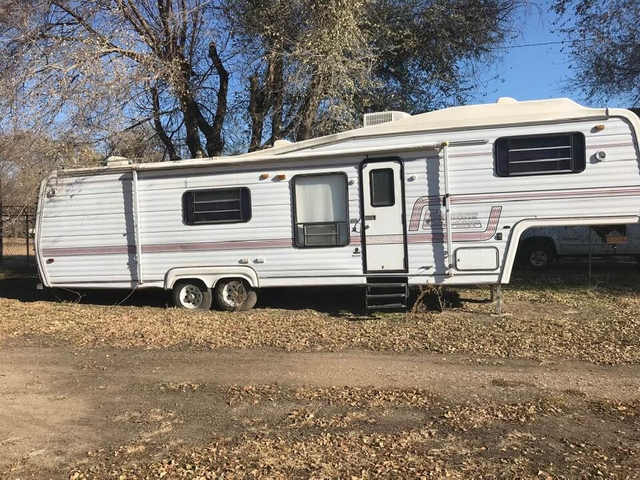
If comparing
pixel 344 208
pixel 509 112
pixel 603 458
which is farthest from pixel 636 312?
pixel 603 458

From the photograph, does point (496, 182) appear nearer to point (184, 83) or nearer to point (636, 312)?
point (636, 312)

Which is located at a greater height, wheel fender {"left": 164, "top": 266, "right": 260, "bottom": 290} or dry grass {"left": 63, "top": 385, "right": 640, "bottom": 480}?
wheel fender {"left": 164, "top": 266, "right": 260, "bottom": 290}

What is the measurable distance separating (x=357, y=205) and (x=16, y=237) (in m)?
12.8

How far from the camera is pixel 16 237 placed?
16828 mm

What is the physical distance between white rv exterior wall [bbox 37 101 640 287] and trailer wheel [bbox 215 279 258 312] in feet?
1.28

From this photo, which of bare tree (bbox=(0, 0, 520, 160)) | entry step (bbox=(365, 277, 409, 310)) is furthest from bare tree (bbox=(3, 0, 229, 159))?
entry step (bbox=(365, 277, 409, 310))

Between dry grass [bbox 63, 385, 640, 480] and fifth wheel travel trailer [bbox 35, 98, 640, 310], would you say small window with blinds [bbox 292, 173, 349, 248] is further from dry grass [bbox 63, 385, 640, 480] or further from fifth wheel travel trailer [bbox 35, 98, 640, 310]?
dry grass [bbox 63, 385, 640, 480]

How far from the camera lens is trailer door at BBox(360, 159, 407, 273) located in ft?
28.0

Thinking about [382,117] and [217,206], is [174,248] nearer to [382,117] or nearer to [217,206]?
[217,206]

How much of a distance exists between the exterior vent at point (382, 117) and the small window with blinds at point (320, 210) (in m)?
1.03

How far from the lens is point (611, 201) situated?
25.6 feet

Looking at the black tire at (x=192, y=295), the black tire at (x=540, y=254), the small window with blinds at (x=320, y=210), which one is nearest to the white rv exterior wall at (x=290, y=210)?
the small window with blinds at (x=320, y=210)

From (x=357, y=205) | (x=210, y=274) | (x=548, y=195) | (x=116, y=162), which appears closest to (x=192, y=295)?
(x=210, y=274)

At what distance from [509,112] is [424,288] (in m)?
3.12
